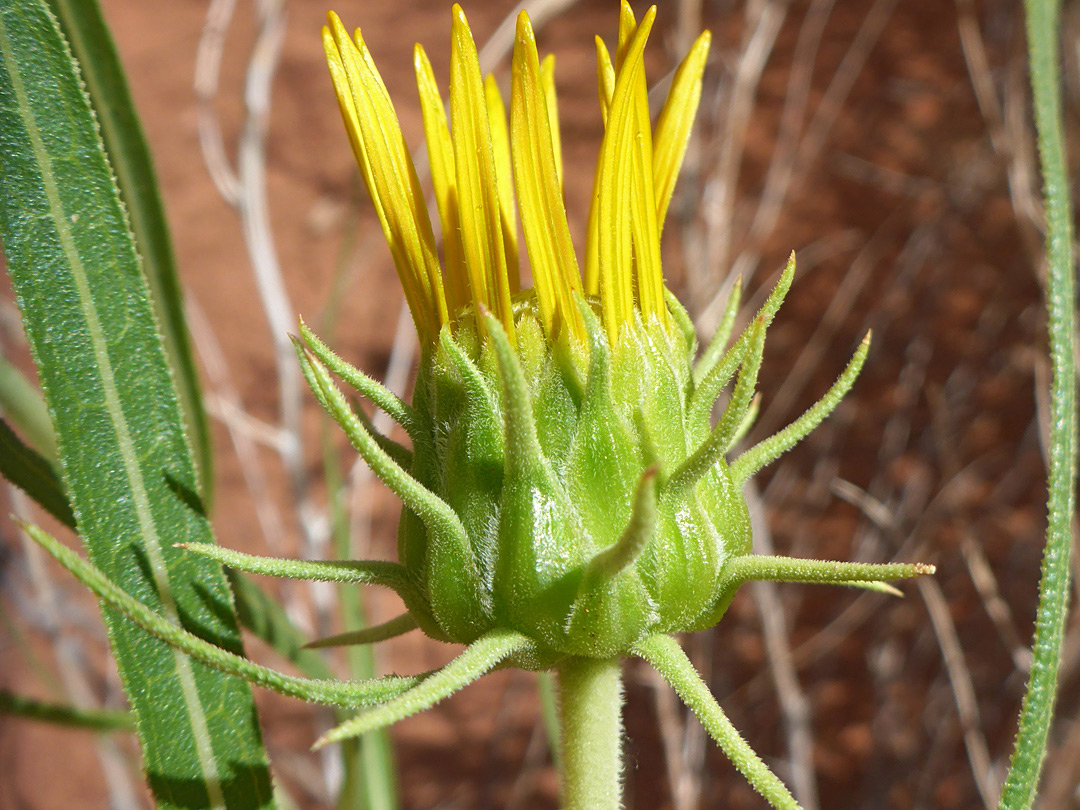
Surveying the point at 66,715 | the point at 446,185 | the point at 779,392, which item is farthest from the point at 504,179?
the point at 779,392

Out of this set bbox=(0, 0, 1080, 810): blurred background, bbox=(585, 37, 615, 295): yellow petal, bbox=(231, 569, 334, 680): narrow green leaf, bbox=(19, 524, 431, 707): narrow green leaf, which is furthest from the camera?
bbox=(0, 0, 1080, 810): blurred background

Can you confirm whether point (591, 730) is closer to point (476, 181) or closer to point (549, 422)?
point (549, 422)

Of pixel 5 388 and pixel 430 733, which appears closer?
pixel 5 388

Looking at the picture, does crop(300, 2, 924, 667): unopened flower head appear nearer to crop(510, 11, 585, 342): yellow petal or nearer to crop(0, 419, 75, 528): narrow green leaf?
crop(510, 11, 585, 342): yellow petal

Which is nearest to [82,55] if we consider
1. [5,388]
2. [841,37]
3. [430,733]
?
[5,388]

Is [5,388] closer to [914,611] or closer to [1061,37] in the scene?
[1061,37]

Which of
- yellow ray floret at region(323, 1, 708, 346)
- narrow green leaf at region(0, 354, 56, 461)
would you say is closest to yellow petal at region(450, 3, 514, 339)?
yellow ray floret at region(323, 1, 708, 346)
